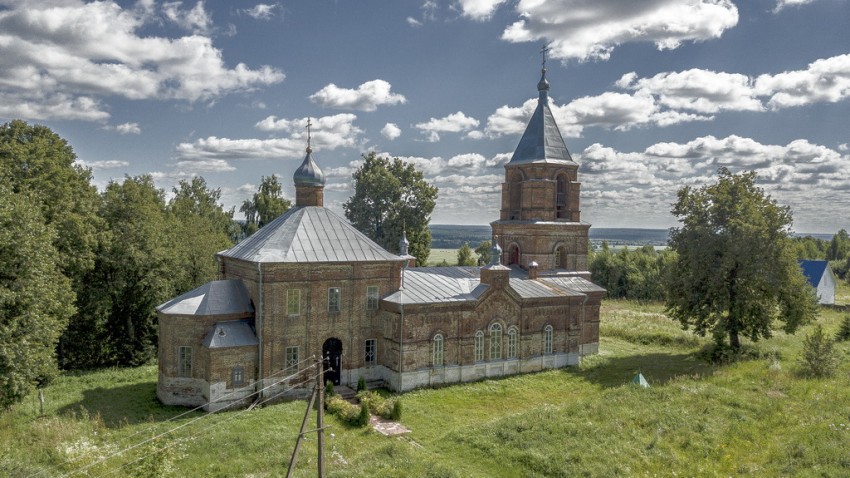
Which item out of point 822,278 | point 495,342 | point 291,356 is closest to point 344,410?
point 291,356

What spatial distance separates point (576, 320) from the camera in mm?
27875

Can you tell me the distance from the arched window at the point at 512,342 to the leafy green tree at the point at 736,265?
957cm

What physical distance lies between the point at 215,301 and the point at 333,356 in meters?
5.27

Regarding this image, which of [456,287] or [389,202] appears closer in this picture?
[456,287]

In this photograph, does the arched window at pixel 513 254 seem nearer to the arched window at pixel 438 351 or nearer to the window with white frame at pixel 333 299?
the arched window at pixel 438 351

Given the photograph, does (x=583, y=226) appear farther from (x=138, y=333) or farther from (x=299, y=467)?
(x=138, y=333)

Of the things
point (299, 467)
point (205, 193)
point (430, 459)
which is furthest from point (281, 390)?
point (205, 193)

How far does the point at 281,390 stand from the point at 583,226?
18.2 metres

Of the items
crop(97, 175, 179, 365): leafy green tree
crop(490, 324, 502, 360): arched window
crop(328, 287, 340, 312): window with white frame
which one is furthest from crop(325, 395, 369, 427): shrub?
crop(97, 175, 179, 365): leafy green tree

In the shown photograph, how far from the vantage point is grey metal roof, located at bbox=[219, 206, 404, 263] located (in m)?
22.1

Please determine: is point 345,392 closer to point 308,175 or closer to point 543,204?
point 308,175

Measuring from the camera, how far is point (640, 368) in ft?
90.7

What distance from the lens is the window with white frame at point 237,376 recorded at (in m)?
20.9

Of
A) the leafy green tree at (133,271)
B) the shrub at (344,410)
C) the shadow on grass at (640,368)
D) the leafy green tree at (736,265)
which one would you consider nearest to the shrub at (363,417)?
the shrub at (344,410)
